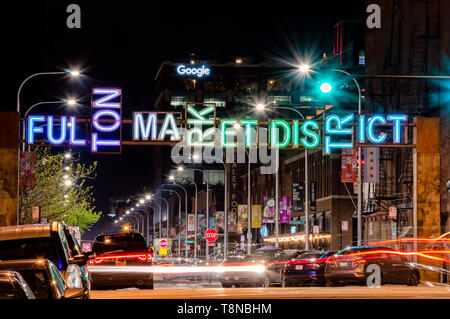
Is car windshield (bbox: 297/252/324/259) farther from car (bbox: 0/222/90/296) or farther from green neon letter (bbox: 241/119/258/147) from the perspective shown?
car (bbox: 0/222/90/296)

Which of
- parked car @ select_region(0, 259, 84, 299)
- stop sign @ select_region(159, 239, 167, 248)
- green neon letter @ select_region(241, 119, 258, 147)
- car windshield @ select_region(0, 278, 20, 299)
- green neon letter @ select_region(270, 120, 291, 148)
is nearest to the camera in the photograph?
car windshield @ select_region(0, 278, 20, 299)

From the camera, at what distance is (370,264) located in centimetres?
2883

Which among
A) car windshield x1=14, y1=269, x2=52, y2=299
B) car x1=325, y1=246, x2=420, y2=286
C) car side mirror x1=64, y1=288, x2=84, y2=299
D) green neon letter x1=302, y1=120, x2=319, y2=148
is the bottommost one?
car x1=325, y1=246, x2=420, y2=286

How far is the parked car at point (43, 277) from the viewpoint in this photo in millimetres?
9125

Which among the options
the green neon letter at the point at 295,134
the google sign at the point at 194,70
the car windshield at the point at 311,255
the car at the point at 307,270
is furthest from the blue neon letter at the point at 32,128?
the google sign at the point at 194,70

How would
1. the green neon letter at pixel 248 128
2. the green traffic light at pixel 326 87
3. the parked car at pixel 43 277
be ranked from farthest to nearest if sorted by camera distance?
the green neon letter at pixel 248 128
the green traffic light at pixel 326 87
the parked car at pixel 43 277

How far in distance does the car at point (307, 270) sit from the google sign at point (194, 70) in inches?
6200

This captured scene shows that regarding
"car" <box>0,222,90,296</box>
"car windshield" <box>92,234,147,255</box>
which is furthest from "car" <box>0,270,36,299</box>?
"car windshield" <box>92,234,147,255</box>

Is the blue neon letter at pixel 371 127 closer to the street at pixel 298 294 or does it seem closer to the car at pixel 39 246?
the street at pixel 298 294

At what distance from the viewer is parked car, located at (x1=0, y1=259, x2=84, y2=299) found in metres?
9.12

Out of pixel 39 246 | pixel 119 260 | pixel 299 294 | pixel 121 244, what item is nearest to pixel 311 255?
pixel 121 244

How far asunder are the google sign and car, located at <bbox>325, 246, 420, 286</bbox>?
160 meters

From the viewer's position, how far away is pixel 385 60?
56625 millimetres

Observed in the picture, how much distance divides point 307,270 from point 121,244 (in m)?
8.30
